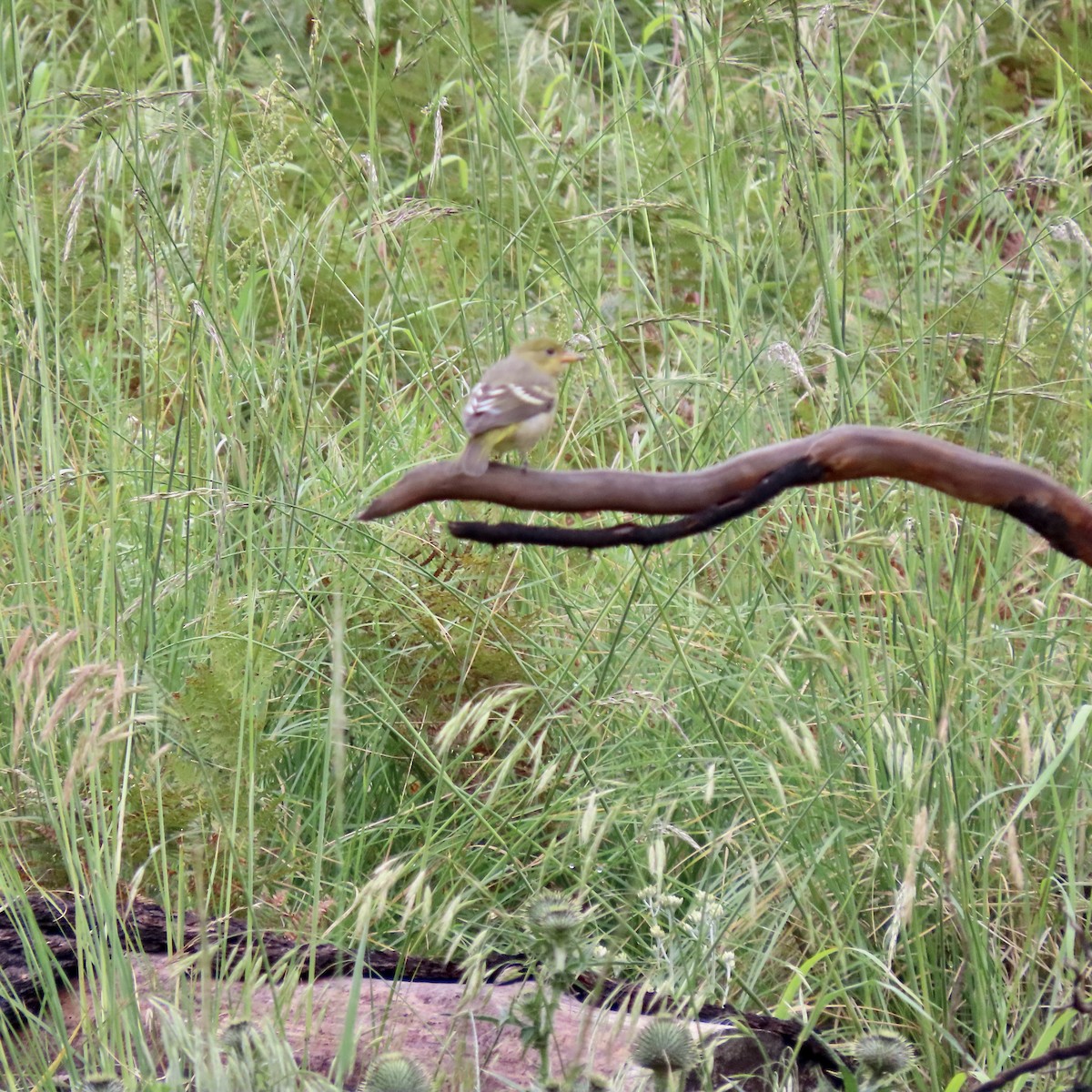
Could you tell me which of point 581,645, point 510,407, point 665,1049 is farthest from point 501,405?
point 665,1049

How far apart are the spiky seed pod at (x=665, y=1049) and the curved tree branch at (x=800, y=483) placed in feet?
1.82

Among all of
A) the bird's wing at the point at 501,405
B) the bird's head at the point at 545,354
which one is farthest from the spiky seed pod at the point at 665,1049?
the bird's head at the point at 545,354

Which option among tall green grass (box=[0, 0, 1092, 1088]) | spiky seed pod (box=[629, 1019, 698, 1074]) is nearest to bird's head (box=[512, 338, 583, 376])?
tall green grass (box=[0, 0, 1092, 1088])

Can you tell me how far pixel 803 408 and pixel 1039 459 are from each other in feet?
3.51

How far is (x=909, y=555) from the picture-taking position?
291cm

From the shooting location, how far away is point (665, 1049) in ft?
5.10

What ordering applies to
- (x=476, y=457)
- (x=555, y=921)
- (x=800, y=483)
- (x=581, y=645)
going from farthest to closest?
(x=581, y=645)
(x=476, y=457)
(x=555, y=921)
(x=800, y=483)

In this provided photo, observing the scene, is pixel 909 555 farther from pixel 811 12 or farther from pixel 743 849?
pixel 811 12

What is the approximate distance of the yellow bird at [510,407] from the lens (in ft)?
7.41

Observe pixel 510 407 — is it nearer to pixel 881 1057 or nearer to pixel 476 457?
pixel 476 457

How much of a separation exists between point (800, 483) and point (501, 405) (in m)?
1.00

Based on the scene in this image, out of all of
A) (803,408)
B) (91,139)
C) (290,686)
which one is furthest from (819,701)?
(91,139)

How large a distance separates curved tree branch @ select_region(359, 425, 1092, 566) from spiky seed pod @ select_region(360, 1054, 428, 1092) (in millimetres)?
558

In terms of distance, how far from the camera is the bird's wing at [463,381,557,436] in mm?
2256
